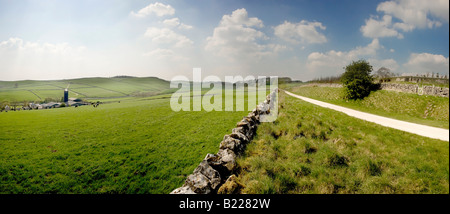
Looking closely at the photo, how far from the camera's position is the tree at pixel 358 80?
2050cm

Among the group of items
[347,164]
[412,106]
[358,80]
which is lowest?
[347,164]

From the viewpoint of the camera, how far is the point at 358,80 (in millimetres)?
21062

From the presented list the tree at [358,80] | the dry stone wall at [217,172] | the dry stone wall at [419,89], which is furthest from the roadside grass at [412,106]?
the dry stone wall at [217,172]

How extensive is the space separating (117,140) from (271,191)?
9.92m

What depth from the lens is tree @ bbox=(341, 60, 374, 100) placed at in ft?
67.3

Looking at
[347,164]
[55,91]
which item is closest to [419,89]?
[347,164]

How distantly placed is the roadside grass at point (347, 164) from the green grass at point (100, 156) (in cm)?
295

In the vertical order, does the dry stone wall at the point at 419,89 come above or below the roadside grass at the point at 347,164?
above

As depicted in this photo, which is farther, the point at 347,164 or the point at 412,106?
the point at 412,106

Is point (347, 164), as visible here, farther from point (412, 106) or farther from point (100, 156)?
point (412, 106)

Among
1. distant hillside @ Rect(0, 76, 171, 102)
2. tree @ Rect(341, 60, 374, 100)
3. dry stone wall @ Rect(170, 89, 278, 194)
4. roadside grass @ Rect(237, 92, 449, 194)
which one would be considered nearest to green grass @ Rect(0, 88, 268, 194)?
dry stone wall @ Rect(170, 89, 278, 194)

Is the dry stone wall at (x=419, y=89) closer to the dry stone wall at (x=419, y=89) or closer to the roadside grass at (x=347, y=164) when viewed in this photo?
the dry stone wall at (x=419, y=89)

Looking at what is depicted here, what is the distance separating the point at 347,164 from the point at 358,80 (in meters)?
20.7
